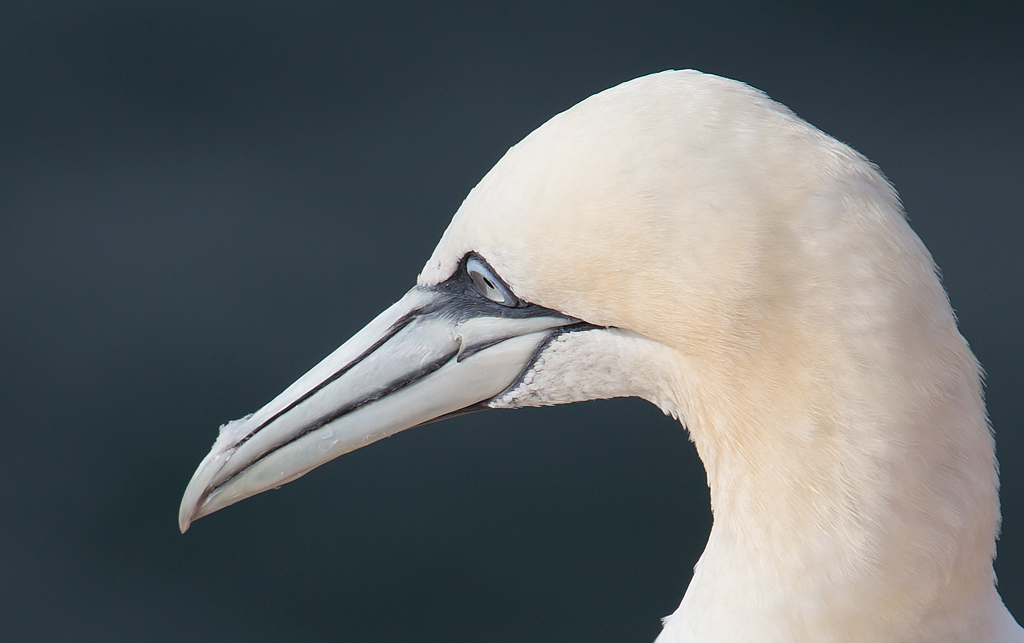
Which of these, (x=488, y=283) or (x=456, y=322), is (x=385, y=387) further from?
(x=488, y=283)

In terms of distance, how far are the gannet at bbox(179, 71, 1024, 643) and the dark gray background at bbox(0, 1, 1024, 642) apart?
256cm

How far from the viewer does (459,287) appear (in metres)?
2.53

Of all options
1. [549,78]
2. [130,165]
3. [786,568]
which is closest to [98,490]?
[130,165]

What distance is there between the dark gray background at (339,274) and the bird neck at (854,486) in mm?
2678

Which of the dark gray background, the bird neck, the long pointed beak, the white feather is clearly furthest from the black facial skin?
the dark gray background

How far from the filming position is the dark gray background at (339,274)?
4754 mm

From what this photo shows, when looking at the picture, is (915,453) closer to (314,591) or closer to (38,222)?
(314,591)

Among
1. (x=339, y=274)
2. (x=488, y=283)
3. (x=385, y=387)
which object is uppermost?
(x=488, y=283)

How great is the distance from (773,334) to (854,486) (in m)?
0.32

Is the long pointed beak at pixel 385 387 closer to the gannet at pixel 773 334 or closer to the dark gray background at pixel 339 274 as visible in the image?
the gannet at pixel 773 334

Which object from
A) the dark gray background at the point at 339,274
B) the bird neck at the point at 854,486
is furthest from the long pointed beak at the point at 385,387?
the dark gray background at the point at 339,274

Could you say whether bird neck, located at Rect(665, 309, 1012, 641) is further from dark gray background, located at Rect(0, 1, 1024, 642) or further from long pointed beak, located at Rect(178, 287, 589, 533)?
dark gray background, located at Rect(0, 1, 1024, 642)

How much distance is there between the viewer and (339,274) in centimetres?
512

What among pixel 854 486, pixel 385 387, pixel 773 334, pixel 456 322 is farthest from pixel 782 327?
pixel 385 387
